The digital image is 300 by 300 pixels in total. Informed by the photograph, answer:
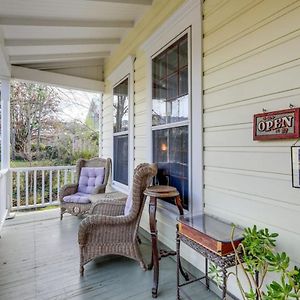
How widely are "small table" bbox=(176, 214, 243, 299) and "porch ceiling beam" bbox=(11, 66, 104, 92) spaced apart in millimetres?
4131

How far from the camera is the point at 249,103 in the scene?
1.84 meters

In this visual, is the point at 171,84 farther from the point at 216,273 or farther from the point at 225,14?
the point at 216,273

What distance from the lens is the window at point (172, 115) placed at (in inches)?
105

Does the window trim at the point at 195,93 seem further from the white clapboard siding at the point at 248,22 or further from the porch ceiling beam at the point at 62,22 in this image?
the porch ceiling beam at the point at 62,22

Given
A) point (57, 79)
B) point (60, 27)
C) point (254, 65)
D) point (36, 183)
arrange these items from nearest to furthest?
point (254, 65)
point (60, 27)
point (57, 79)
point (36, 183)

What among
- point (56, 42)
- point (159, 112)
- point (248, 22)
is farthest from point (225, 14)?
point (56, 42)

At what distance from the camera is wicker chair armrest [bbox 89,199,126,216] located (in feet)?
10.2

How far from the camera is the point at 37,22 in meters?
3.15

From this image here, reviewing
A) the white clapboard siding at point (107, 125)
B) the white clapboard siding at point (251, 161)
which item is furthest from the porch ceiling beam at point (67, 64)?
the white clapboard siding at point (251, 161)

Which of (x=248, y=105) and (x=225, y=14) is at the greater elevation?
(x=225, y=14)

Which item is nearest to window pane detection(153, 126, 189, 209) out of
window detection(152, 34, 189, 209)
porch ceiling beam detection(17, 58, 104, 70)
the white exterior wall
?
window detection(152, 34, 189, 209)

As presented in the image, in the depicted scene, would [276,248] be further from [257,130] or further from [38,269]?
[38,269]

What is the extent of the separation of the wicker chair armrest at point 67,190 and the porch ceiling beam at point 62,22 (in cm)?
268

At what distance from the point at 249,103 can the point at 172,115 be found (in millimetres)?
1211
